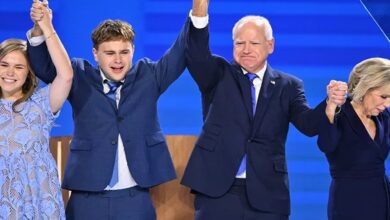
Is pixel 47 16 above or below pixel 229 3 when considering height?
→ below

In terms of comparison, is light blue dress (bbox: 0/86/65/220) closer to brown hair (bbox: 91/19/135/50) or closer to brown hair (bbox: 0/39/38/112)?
brown hair (bbox: 0/39/38/112)

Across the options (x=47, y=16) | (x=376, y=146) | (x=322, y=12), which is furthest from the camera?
(x=322, y=12)

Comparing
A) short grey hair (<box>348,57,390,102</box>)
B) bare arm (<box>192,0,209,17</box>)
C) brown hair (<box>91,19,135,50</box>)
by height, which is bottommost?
short grey hair (<box>348,57,390,102</box>)

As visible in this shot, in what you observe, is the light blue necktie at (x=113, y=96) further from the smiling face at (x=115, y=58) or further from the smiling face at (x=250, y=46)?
the smiling face at (x=250, y=46)

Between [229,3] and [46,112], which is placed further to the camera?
[229,3]

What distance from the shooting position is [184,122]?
4.71 metres

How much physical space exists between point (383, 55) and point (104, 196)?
7.51 ft

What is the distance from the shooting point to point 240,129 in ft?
10.6

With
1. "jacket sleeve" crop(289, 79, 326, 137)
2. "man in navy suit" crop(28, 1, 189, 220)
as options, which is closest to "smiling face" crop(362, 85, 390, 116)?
"jacket sleeve" crop(289, 79, 326, 137)

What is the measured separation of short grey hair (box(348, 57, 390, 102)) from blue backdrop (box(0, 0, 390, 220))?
1.22 metres

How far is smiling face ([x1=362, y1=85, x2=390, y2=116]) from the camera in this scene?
3404 mm

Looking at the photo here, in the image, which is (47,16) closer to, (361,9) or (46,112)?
(46,112)

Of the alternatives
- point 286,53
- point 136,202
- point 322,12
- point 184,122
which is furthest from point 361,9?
point 136,202

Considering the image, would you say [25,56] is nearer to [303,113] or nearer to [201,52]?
[201,52]
